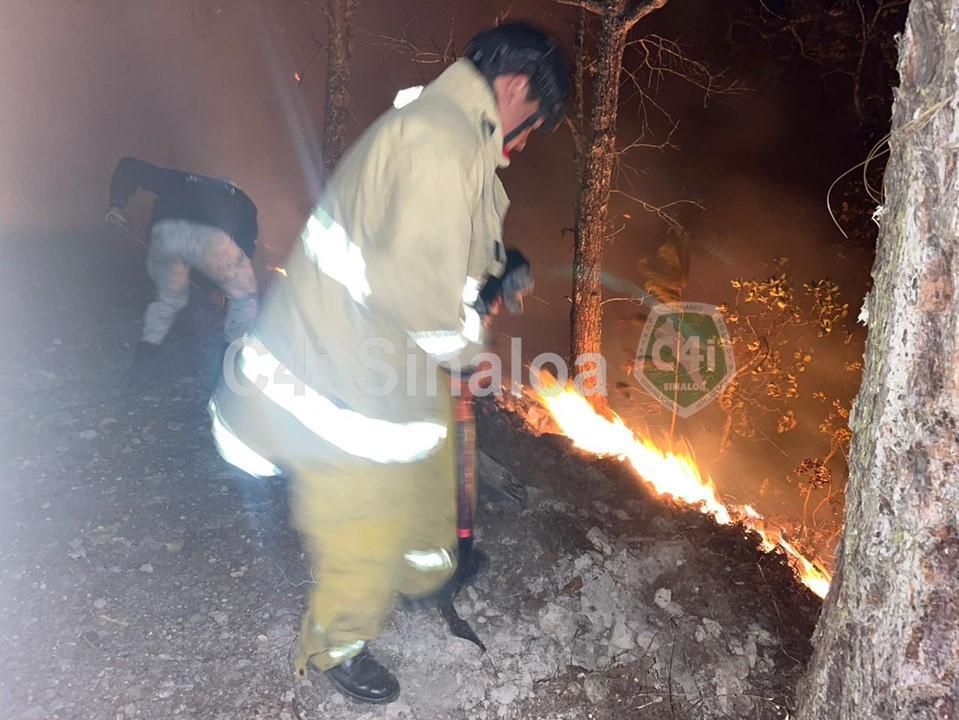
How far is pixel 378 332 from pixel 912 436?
1572 millimetres

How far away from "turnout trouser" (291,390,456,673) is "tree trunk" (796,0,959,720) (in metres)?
1.44

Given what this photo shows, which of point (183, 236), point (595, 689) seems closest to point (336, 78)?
point (183, 236)

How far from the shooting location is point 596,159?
5.40 m

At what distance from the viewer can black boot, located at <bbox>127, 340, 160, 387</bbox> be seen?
5082 mm

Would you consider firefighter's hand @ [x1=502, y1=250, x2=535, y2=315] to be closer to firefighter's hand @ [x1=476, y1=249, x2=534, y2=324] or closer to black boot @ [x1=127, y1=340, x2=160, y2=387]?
firefighter's hand @ [x1=476, y1=249, x2=534, y2=324]

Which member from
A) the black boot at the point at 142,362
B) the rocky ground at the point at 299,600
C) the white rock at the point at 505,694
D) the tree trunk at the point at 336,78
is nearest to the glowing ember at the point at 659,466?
the rocky ground at the point at 299,600

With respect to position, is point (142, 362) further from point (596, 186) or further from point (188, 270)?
point (596, 186)

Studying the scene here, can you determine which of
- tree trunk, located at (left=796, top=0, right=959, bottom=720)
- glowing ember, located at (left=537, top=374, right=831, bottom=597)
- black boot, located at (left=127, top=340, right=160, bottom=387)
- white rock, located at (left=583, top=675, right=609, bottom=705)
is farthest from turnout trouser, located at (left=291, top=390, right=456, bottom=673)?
black boot, located at (left=127, top=340, right=160, bottom=387)

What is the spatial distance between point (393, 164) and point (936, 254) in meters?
1.46

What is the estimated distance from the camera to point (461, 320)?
2.39 meters

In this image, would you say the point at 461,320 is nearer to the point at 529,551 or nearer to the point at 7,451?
the point at 529,551

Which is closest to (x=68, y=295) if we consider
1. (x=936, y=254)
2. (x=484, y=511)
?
(x=484, y=511)

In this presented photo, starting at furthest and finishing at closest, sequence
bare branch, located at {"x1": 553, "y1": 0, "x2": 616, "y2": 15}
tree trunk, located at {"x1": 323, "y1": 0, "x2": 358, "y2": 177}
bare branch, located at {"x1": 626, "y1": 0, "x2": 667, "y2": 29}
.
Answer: tree trunk, located at {"x1": 323, "y1": 0, "x2": 358, "y2": 177}, bare branch, located at {"x1": 553, "y1": 0, "x2": 616, "y2": 15}, bare branch, located at {"x1": 626, "y1": 0, "x2": 667, "y2": 29}

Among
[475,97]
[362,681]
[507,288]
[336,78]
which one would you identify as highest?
[475,97]
